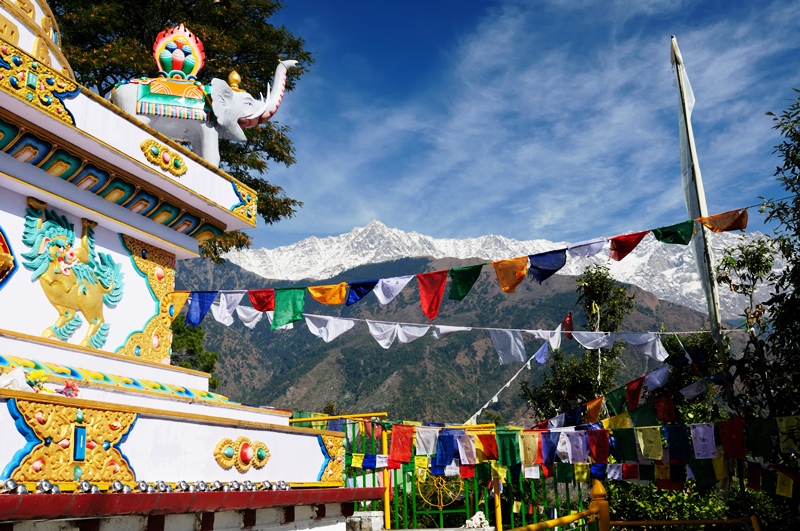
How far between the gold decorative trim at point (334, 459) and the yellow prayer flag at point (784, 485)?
6.00m

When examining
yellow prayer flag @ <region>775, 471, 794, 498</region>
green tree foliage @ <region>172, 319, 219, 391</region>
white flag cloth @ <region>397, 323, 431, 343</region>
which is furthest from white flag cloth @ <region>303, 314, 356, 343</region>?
green tree foliage @ <region>172, 319, 219, 391</region>

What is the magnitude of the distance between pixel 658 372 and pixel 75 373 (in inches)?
390

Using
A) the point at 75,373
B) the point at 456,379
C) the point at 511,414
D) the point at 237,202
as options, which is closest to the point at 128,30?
the point at 237,202

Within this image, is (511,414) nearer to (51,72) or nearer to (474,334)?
(474,334)

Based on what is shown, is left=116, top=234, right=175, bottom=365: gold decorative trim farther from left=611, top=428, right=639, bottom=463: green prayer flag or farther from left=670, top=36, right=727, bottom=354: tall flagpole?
left=670, top=36, right=727, bottom=354: tall flagpole

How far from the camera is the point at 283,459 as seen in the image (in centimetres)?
722

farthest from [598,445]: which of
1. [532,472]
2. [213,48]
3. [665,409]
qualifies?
[213,48]

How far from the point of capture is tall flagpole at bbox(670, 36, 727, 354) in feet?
33.1

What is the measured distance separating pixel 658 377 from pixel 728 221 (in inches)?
152

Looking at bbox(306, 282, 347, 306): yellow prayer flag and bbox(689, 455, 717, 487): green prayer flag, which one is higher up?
bbox(306, 282, 347, 306): yellow prayer flag

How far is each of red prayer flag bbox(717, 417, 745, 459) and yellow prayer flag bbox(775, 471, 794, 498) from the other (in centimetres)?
58

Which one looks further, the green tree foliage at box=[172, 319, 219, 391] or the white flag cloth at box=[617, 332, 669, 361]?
the green tree foliage at box=[172, 319, 219, 391]

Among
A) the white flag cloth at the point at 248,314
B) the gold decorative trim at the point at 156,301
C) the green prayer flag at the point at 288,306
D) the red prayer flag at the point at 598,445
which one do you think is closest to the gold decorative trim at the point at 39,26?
the gold decorative trim at the point at 156,301

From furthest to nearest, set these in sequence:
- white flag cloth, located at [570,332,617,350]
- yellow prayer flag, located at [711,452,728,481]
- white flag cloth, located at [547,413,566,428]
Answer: white flag cloth, located at [547,413,566,428] < white flag cloth, located at [570,332,617,350] < yellow prayer flag, located at [711,452,728,481]
